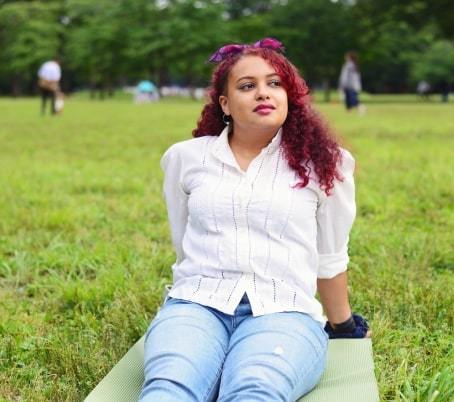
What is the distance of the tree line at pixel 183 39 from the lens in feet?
165

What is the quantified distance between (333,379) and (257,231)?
0.54 m

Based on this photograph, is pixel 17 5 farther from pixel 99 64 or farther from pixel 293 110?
pixel 293 110

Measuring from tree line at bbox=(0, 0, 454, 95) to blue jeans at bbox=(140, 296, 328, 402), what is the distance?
43.0m

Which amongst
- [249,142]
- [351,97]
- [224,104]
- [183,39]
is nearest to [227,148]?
[249,142]

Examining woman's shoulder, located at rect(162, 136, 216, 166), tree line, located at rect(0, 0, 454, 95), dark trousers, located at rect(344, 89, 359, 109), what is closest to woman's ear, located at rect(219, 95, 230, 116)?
woman's shoulder, located at rect(162, 136, 216, 166)

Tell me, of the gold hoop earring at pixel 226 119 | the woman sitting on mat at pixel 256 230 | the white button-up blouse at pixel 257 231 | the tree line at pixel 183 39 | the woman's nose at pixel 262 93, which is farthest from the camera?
the tree line at pixel 183 39

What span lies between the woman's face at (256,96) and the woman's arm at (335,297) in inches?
23.2

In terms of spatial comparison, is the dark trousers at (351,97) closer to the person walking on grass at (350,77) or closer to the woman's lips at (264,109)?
the person walking on grass at (350,77)

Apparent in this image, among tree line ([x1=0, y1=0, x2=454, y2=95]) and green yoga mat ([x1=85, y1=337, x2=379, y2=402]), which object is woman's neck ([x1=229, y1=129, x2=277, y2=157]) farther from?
tree line ([x1=0, y1=0, x2=454, y2=95])

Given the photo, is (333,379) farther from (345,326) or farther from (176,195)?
(176,195)

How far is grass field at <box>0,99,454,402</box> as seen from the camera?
2.77m

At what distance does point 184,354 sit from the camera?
2191mm

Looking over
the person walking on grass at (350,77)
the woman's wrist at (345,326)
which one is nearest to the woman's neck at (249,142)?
the woman's wrist at (345,326)

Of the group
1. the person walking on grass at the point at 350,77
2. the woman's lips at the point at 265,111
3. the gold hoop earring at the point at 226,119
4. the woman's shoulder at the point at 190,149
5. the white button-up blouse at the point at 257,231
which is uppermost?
the woman's lips at the point at 265,111
